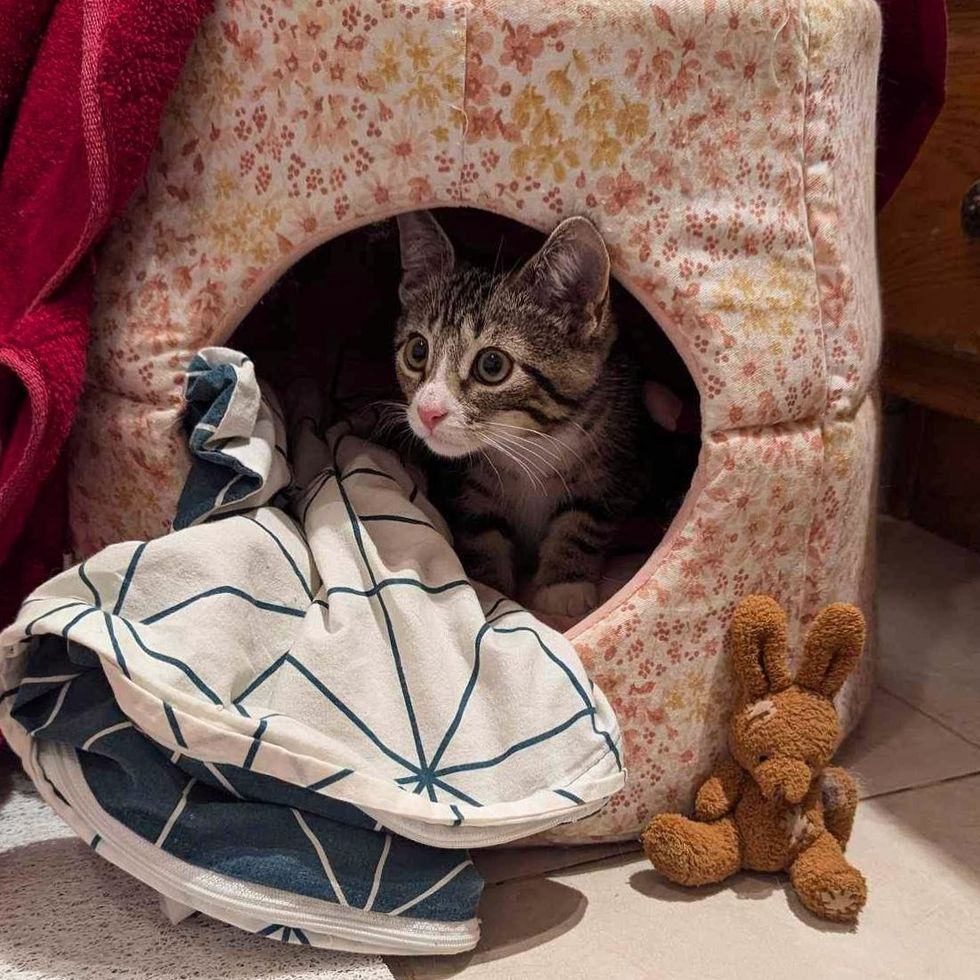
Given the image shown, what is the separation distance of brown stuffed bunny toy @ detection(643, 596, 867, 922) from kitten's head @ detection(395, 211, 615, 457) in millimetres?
362

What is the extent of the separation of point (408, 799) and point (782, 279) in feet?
→ 2.15

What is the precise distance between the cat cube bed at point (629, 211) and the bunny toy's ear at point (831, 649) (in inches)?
2.9

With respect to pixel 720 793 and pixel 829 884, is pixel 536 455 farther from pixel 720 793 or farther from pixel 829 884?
pixel 829 884

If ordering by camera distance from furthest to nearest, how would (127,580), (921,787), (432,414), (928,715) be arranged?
1. (928,715)
2. (921,787)
3. (432,414)
4. (127,580)

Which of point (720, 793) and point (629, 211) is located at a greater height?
point (629, 211)

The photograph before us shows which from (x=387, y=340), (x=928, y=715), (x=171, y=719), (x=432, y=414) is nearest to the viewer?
(x=171, y=719)

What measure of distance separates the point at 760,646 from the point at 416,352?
0.56m

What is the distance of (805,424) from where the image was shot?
3.82ft

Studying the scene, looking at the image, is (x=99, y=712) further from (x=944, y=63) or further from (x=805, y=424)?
(x=944, y=63)

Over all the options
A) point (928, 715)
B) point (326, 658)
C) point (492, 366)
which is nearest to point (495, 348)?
point (492, 366)

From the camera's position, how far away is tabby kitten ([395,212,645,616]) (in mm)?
1254

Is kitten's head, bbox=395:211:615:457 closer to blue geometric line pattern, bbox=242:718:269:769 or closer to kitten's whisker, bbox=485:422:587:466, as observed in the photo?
kitten's whisker, bbox=485:422:587:466

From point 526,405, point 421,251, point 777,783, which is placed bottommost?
point 777,783

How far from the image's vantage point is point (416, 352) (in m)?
1.36
